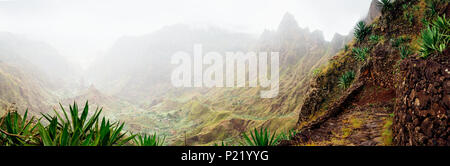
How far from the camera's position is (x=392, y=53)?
25.3 ft

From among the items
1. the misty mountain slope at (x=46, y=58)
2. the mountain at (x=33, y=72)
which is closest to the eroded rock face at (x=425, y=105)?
the mountain at (x=33, y=72)

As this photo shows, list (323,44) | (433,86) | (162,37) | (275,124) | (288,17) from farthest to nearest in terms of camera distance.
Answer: (162,37) → (288,17) → (323,44) → (275,124) → (433,86)

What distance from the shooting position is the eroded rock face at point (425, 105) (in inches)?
97.4

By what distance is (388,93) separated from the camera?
670 cm

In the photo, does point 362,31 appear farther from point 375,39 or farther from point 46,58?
point 46,58

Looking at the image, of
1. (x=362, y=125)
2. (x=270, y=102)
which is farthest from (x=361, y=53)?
(x=270, y=102)

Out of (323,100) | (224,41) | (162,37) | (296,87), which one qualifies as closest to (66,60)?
(162,37)

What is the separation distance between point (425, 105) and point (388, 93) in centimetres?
496

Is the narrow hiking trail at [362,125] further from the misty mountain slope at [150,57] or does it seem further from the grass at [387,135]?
the misty mountain slope at [150,57]

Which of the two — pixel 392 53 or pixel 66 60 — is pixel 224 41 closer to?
pixel 66 60

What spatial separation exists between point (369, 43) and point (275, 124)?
18929 millimetres

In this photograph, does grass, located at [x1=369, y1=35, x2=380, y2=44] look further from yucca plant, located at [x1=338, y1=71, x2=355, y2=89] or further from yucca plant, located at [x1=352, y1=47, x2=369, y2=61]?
yucca plant, located at [x1=338, y1=71, x2=355, y2=89]

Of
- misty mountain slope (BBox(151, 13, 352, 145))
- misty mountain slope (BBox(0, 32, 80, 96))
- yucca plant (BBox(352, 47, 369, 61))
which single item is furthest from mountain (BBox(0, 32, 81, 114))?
yucca plant (BBox(352, 47, 369, 61))
